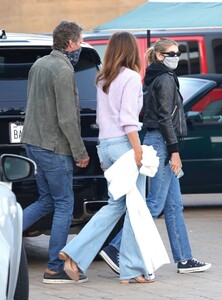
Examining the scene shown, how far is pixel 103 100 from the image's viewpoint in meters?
8.04

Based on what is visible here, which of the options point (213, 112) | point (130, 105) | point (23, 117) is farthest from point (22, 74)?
point (213, 112)

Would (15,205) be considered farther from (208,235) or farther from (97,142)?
(208,235)

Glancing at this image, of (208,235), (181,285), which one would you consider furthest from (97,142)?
(208,235)

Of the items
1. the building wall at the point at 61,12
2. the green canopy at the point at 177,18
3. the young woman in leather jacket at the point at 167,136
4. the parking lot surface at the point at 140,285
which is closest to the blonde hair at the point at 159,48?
the young woman in leather jacket at the point at 167,136

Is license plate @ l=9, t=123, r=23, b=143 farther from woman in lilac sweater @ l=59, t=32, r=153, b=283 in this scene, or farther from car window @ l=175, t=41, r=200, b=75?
car window @ l=175, t=41, r=200, b=75

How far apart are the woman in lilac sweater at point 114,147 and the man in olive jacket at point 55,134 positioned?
173 millimetres

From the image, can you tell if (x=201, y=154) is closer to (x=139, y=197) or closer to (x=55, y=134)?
(x=139, y=197)

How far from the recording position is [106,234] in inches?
318

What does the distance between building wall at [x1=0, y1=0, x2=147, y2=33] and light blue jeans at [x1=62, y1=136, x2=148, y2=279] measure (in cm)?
2402

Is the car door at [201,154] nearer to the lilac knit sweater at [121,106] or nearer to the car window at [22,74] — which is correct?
the car window at [22,74]

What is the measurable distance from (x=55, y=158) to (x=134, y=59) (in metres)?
0.93

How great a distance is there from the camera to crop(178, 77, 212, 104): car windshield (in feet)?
42.7

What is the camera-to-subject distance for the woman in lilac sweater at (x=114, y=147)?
794 centimetres

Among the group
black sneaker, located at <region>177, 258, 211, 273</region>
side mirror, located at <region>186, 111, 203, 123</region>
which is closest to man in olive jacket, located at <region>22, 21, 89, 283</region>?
black sneaker, located at <region>177, 258, 211, 273</region>
